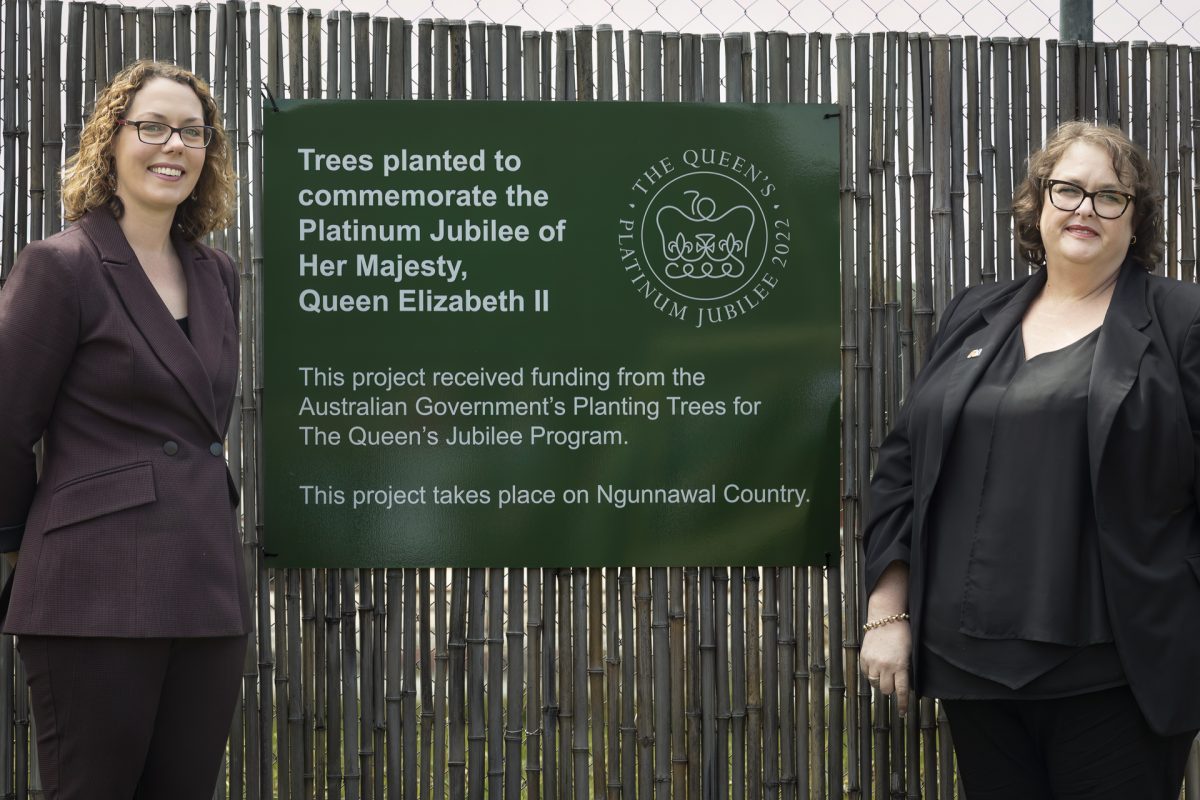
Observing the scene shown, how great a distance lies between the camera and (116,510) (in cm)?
218

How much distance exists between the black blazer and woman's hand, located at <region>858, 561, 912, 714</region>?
2.8 inches

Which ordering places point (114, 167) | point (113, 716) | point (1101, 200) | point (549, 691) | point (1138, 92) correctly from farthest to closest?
point (1138, 92)
point (549, 691)
point (1101, 200)
point (114, 167)
point (113, 716)

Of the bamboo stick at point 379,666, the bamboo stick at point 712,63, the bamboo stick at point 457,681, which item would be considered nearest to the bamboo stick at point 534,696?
the bamboo stick at point 457,681

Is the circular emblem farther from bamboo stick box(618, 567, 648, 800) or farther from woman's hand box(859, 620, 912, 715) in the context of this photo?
woman's hand box(859, 620, 912, 715)

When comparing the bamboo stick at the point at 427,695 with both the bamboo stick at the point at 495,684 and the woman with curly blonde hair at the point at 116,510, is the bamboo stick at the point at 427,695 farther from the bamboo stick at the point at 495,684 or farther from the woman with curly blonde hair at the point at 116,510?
the woman with curly blonde hair at the point at 116,510

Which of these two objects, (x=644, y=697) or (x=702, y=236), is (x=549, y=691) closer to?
(x=644, y=697)

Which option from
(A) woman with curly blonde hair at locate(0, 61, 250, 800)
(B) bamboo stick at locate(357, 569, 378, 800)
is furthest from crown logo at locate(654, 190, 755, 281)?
(A) woman with curly blonde hair at locate(0, 61, 250, 800)

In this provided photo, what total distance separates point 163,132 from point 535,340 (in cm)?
111

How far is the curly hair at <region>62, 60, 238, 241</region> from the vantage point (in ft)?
7.74

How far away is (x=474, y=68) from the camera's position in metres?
3.20

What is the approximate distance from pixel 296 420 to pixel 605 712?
3.85 ft

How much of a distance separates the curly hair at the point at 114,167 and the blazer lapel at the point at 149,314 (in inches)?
2.8

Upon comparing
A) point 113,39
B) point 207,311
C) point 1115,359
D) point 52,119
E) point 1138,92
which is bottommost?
point 1115,359

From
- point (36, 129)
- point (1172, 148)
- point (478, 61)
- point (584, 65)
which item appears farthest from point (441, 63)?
point (1172, 148)
